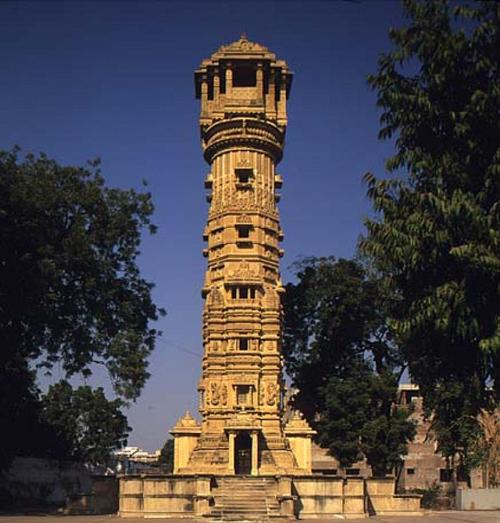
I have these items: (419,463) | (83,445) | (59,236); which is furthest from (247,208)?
(419,463)

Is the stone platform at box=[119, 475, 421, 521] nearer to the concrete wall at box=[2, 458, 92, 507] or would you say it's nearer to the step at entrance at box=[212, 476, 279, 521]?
the step at entrance at box=[212, 476, 279, 521]

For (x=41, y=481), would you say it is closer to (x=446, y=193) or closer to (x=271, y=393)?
(x=271, y=393)

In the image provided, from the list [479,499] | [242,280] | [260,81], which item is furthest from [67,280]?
[479,499]

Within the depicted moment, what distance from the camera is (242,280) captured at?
4347cm

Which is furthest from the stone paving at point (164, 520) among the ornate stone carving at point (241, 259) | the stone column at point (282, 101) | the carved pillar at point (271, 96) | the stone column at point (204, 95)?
the stone column at point (204, 95)

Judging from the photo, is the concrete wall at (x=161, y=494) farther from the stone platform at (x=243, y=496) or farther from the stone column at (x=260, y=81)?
the stone column at (x=260, y=81)

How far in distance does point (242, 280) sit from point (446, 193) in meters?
28.9

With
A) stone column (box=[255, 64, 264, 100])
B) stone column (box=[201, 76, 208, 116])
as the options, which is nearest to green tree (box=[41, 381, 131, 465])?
stone column (box=[201, 76, 208, 116])

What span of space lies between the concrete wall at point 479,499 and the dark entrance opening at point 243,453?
11662 millimetres

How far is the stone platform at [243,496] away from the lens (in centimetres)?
3391

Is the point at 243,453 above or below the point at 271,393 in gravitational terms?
below

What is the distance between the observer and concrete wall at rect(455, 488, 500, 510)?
39.9 meters

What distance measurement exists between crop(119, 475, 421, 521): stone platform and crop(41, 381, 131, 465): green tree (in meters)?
16.4

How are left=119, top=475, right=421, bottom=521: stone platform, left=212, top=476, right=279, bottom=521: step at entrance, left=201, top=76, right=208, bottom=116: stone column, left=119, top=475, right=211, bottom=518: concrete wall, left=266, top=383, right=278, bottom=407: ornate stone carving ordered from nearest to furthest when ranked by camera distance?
left=212, top=476, right=279, bottom=521: step at entrance
left=119, top=475, right=421, bottom=521: stone platform
left=119, top=475, right=211, bottom=518: concrete wall
left=266, top=383, right=278, bottom=407: ornate stone carving
left=201, top=76, right=208, bottom=116: stone column
